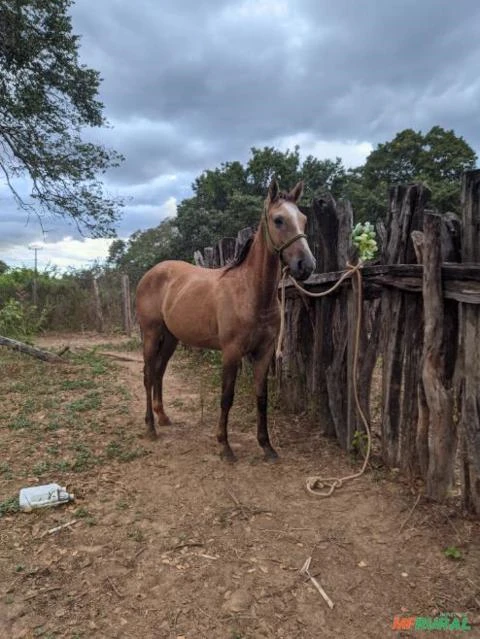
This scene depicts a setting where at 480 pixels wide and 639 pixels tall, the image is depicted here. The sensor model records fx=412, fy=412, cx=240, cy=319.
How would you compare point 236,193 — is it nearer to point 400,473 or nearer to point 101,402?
point 101,402

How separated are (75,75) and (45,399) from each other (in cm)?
984

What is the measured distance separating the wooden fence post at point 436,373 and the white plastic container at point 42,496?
2527 mm

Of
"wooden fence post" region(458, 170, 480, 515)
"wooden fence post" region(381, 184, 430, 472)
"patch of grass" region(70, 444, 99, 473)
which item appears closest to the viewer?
"wooden fence post" region(458, 170, 480, 515)

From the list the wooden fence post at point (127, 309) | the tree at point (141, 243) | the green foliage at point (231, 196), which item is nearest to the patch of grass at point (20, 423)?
the wooden fence post at point (127, 309)

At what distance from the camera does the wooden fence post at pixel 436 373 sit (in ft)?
8.34

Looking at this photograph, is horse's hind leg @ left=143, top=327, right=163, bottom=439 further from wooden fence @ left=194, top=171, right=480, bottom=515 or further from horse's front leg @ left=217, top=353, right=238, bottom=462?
wooden fence @ left=194, top=171, right=480, bottom=515

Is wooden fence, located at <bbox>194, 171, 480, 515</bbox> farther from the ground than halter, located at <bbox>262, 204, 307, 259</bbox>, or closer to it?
closer to it

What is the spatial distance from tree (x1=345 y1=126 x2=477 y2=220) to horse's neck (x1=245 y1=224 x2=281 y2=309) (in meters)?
18.8

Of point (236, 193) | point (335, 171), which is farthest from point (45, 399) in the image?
point (335, 171)

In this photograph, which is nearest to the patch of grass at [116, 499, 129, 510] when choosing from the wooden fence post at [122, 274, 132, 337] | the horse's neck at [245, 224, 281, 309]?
the horse's neck at [245, 224, 281, 309]

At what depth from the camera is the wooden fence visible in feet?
8.00

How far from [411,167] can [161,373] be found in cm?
2418

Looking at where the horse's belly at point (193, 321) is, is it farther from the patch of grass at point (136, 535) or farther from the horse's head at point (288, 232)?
the patch of grass at point (136, 535)

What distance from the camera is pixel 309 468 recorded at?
340cm
